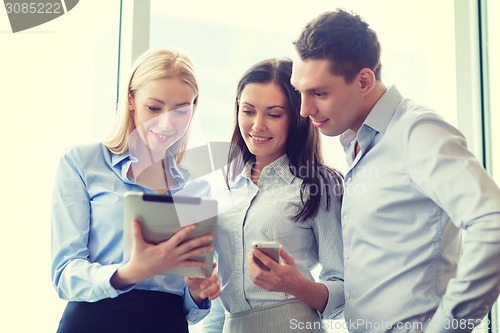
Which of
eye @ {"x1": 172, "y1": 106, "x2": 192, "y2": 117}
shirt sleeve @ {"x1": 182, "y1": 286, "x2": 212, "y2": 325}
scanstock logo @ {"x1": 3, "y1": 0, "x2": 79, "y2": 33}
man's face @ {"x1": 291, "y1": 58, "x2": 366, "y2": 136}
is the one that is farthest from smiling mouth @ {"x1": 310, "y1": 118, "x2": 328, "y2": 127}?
scanstock logo @ {"x1": 3, "y1": 0, "x2": 79, "y2": 33}

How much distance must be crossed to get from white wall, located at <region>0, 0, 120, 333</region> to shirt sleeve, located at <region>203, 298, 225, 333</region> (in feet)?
1.90

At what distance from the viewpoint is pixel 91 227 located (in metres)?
1.75

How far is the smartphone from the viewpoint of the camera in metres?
1.65

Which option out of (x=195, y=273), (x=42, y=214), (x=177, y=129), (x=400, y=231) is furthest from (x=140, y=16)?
(x=400, y=231)

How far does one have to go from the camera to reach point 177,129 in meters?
1.90

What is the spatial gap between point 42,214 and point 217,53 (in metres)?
0.91

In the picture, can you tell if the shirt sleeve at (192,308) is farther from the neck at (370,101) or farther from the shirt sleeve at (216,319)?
the neck at (370,101)

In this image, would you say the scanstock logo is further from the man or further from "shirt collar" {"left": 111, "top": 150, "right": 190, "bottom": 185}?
the man

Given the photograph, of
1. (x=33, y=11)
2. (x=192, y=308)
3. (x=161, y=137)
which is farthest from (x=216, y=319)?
(x=33, y=11)

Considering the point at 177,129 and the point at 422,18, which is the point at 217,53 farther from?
the point at 422,18

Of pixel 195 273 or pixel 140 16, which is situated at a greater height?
pixel 140 16

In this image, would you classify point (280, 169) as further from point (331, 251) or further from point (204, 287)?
point (204, 287)

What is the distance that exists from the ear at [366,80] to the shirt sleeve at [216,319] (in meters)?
0.81

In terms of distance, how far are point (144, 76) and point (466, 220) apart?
3.40 feet
